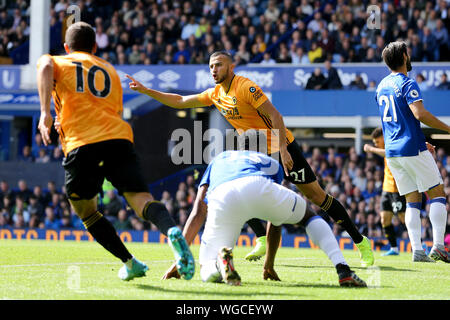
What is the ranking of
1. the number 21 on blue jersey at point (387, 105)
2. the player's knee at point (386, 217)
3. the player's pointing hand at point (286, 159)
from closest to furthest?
the player's pointing hand at point (286, 159) → the number 21 on blue jersey at point (387, 105) → the player's knee at point (386, 217)

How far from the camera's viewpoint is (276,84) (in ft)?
72.9

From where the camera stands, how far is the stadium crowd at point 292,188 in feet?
61.4

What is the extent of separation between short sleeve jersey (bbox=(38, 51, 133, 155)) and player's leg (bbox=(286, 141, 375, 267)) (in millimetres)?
2318

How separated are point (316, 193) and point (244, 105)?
1263mm

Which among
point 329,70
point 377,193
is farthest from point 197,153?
point 377,193

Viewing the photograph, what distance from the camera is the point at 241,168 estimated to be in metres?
6.23

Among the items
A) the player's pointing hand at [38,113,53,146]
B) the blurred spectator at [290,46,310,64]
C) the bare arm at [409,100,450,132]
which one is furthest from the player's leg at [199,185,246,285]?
the blurred spectator at [290,46,310,64]

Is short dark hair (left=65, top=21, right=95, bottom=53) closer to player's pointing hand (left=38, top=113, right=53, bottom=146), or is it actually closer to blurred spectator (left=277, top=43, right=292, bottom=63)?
player's pointing hand (left=38, top=113, right=53, bottom=146)

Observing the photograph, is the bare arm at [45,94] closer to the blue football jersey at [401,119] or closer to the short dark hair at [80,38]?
the short dark hair at [80,38]

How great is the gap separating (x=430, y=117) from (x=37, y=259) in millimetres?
5085

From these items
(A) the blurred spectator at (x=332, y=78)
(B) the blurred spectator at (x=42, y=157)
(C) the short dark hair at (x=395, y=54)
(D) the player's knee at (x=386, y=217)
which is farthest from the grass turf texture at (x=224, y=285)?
(B) the blurred spectator at (x=42, y=157)

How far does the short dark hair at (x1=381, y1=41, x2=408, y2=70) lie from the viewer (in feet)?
29.9

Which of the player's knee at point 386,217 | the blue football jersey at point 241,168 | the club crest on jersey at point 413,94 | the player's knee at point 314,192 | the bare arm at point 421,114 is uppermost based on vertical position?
the club crest on jersey at point 413,94

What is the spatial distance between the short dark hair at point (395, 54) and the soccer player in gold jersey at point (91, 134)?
3.87m
